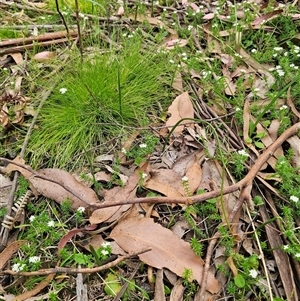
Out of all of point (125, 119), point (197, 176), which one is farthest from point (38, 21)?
point (197, 176)

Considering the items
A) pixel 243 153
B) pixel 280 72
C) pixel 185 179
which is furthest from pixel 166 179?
pixel 280 72

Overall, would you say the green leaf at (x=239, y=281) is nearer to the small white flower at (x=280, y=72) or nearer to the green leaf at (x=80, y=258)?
the green leaf at (x=80, y=258)

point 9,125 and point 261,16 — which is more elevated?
point 261,16

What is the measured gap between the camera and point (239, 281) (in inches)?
67.6

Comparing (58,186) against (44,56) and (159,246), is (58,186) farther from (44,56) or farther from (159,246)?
(44,56)

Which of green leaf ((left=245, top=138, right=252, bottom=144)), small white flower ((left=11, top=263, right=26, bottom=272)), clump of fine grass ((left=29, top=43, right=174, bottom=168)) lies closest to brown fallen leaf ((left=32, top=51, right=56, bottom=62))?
clump of fine grass ((left=29, top=43, right=174, bottom=168))

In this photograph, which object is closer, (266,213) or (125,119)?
(266,213)

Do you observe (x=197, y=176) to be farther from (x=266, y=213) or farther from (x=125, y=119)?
(x=125, y=119)

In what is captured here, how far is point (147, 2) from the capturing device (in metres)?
3.50

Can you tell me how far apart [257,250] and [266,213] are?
0.63 ft

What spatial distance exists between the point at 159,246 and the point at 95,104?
0.94m

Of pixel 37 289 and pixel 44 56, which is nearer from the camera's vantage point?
pixel 37 289

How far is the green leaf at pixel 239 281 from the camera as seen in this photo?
1708mm

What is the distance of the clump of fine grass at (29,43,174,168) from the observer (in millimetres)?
2268
